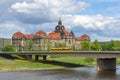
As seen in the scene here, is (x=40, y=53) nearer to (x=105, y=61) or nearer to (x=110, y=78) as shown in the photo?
(x=105, y=61)

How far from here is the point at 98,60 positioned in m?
123

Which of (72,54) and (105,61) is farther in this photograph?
(72,54)

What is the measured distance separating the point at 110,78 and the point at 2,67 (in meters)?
48.3

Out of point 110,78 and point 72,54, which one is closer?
point 110,78

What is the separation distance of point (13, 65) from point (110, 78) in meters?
51.1

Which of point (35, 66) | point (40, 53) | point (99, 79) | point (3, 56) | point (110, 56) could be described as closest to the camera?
point (99, 79)

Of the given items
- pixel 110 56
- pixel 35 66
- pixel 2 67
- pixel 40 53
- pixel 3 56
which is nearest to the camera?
pixel 110 56

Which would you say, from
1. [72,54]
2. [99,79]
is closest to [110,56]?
[72,54]

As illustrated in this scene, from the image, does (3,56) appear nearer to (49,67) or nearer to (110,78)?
(49,67)

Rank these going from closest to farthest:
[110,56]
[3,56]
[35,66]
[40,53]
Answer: [110,56] → [35,66] → [40,53] → [3,56]

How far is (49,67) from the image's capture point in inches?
5349

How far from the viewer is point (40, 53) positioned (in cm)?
15150

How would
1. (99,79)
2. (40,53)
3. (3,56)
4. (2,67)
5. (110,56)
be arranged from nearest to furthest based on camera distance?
1. (99,79)
2. (110,56)
3. (2,67)
4. (40,53)
5. (3,56)

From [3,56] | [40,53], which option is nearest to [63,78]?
[40,53]
